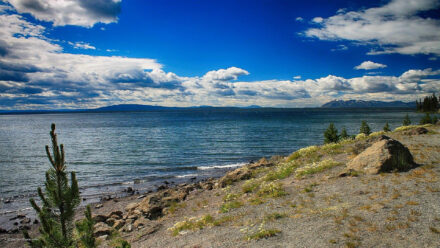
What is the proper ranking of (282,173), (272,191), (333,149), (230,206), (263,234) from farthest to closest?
(333,149)
(282,173)
(272,191)
(230,206)
(263,234)

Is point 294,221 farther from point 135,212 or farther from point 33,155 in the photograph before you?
point 33,155

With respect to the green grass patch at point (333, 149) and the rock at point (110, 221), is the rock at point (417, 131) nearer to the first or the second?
the green grass patch at point (333, 149)

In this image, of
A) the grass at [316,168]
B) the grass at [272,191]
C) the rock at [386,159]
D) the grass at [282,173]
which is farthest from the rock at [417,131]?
the grass at [272,191]

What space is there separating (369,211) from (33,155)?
57306 millimetres

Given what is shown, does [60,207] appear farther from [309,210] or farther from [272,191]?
[272,191]

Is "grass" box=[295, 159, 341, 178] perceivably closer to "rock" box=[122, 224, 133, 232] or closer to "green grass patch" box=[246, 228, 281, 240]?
"green grass patch" box=[246, 228, 281, 240]

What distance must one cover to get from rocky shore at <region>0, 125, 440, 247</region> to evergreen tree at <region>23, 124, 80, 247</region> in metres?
5.72

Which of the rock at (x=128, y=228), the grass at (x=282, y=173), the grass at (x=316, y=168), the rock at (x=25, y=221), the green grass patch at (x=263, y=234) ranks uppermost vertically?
the grass at (x=316, y=168)

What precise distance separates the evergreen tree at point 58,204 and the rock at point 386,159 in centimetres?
1738

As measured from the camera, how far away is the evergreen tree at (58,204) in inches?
257

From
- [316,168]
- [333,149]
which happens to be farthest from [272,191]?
[333,149]

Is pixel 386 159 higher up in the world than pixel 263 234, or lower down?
higher up

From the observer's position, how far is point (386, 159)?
1711 centimetres

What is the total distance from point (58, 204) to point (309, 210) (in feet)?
35.8
